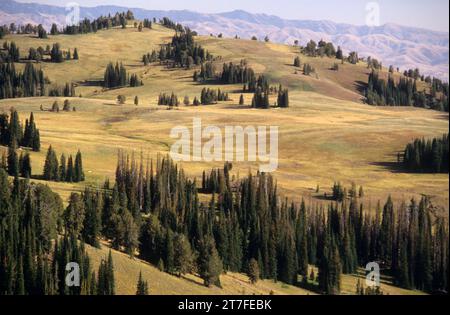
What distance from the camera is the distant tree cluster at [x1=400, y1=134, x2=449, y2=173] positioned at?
11662cm

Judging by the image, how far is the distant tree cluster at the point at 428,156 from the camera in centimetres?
11662

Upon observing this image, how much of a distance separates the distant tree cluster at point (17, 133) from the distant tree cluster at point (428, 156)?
88313mm

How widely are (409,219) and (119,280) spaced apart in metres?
55.2

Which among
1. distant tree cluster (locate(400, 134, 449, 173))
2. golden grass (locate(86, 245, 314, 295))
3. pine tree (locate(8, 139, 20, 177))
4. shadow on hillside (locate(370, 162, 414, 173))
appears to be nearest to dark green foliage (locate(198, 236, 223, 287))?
golden grass (locate(86, 245, 314, 295))

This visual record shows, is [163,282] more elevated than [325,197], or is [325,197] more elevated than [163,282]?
[163,282]

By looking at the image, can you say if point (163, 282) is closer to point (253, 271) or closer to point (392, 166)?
point (253, 271)

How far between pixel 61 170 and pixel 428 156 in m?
77.4

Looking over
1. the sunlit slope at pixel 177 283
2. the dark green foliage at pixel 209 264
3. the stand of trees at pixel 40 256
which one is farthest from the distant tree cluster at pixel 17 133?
the sunlit slope at pixel 177 283

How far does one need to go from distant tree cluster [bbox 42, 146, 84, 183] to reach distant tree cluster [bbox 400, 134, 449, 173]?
235ft

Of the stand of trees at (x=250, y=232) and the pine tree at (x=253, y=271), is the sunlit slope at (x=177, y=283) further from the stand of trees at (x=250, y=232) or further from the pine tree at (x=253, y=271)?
the stand of trees at (x=250, y=232)

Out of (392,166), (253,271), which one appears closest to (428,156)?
(392,166)

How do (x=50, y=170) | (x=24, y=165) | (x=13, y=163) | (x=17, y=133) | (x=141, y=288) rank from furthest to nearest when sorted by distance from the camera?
(x=17, y=133) → (x=50, y=170) → (x=24, y=165) → (x=13, y=163) → (x=141, y=288)

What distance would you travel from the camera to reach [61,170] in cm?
13025

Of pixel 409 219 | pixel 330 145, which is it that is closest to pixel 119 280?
pixel 409 219
